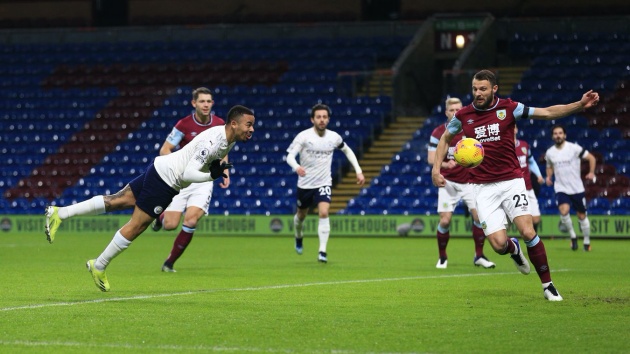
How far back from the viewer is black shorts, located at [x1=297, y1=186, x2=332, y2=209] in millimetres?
17125

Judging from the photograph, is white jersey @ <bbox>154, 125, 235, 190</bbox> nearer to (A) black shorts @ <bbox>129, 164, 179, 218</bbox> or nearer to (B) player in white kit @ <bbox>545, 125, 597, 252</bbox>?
(A) black shorts @ <bbox>129, 164, 179, 218</bbox>

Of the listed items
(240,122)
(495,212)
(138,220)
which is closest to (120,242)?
(138,220)

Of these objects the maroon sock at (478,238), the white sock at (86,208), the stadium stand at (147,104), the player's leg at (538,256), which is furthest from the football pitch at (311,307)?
the stadium stand at (147,104)

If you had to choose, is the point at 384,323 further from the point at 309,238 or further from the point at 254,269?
the point at 309,238

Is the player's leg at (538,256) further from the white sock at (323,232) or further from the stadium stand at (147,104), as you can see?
the stadium stand at (147,104)

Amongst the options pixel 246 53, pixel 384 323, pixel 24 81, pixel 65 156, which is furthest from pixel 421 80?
pixel 384 323

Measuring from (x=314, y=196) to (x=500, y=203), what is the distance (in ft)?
21.4

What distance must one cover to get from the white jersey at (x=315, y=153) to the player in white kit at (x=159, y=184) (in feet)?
19.8

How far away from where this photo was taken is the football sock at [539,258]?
10.7m

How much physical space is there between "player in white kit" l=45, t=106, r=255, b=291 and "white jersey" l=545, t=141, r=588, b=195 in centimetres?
1173

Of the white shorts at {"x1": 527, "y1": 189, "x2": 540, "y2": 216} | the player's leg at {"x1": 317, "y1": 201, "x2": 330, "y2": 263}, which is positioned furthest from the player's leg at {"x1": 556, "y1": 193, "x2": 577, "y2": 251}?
the player's leg at {"x1": 317, "y1": 201, "x2": 330, "y2": 263}

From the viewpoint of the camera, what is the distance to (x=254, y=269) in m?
15.5

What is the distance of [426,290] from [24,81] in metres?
26.6

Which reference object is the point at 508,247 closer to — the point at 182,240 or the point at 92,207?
the point at 92,207
